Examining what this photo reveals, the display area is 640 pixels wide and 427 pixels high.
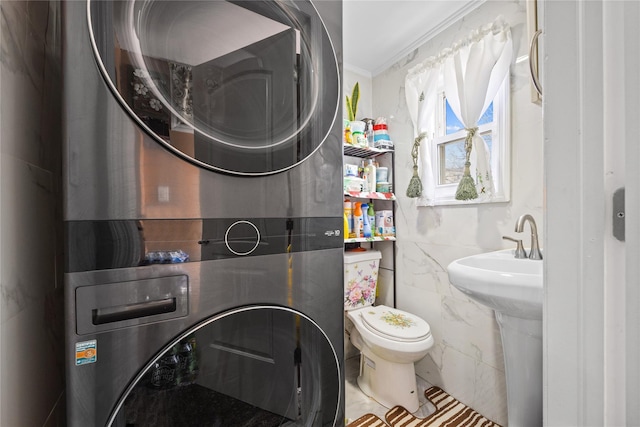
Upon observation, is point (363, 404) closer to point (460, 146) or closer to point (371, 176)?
point (371, 176)

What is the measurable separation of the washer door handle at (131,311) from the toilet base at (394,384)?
146 cm

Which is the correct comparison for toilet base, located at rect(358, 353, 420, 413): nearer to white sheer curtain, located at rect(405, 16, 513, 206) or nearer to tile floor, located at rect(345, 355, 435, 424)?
tile floor, located at rect(345, 355, 435, 424)

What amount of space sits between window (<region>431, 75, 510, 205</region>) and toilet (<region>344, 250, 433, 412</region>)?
2.28ft

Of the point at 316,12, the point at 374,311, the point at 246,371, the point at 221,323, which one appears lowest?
the point at 374,311

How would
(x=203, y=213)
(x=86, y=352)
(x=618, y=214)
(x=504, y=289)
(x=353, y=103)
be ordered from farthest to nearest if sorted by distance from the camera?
(x=353, y=103) < (x=504, y=289) < (x=203, y=213) < (x=86, y=352) < (x=618, y=214)

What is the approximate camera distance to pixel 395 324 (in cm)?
167

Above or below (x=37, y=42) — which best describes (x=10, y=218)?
below

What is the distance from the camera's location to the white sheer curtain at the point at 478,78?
4.73ft

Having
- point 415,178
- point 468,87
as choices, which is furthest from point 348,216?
point 468,87

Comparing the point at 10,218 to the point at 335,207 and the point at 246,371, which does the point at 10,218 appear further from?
the point at 335,207

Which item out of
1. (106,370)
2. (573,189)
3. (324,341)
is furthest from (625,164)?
(106,370)

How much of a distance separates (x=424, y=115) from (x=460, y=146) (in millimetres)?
305

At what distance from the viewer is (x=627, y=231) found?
0.93ft

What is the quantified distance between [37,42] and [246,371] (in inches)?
33.0
